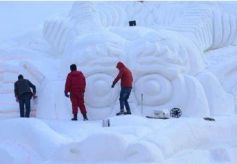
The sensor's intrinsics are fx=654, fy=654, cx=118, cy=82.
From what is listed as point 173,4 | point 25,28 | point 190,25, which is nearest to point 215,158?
point 190,25

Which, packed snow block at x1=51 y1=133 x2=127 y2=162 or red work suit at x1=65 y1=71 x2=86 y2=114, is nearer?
packed snow block at x1=51 y1=133 x2=127 y2=162

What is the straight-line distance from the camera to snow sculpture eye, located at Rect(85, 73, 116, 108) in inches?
376

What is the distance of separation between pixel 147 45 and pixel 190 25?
1763 millimetres

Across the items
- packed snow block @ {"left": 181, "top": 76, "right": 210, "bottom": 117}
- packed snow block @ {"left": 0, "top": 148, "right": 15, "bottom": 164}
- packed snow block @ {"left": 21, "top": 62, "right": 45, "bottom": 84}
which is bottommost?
packed snow block @ {"left": 0, "top": 148, "right": 15, "bottom": 164}

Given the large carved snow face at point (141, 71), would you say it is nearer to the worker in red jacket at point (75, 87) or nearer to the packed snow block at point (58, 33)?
the worker in red jacket at point (75, 87)

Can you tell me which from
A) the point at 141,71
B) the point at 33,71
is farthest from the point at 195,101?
the point at 33,71

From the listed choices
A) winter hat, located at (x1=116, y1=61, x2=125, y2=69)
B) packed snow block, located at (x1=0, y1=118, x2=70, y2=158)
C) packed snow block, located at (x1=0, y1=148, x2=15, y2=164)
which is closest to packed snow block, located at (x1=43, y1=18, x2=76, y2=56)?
winter hat, located at (x1=116, y1=61, x2=125, y2=69)

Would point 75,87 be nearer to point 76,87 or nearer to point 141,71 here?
point 76,87

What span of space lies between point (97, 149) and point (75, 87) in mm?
2334

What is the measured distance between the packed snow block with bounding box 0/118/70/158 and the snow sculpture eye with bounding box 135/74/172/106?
1.96m

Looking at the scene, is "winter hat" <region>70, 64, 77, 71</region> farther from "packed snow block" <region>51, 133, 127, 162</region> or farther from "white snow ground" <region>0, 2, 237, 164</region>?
Result: "packed snow block" <region>51, 133, 127, 162</region>

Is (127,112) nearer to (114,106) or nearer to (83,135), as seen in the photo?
(114,106)

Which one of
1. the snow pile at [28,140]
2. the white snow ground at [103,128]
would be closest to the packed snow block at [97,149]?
the white snow ground at [103,128]

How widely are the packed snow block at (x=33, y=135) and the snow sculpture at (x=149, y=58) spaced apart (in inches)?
68.8
